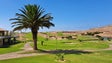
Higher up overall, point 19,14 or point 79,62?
point 19,14

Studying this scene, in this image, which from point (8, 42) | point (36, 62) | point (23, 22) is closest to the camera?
point (36, 62)

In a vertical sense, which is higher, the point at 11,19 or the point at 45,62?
the point at 11,19

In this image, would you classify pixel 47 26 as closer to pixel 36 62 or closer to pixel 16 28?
pixel 16 28

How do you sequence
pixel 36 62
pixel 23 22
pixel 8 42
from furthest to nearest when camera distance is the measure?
pixel 8 42, pixel 23 22, pixel 36 62

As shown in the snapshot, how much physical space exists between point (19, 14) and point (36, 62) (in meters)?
19.1

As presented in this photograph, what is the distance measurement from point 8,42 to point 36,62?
1795 inches

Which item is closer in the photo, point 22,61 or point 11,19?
point 22,61

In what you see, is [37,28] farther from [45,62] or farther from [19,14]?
[45,62]

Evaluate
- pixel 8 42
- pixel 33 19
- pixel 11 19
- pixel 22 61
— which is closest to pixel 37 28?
pixel 33 19

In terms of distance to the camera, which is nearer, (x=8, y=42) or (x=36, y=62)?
(x=36, y=62)

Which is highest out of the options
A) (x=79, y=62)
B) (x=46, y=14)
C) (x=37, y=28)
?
(x=46, y=14)

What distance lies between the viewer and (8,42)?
77.1m

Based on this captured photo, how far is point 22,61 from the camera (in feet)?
112

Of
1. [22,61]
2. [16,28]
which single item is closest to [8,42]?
[16,28]
